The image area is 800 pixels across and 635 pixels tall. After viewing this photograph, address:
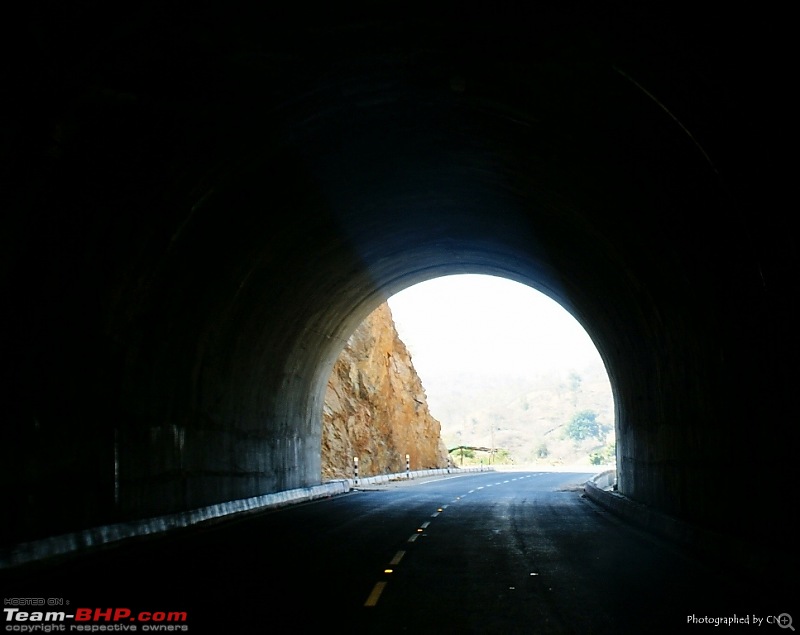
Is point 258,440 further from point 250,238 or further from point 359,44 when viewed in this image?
point 359,44

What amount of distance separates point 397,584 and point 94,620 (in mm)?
3411

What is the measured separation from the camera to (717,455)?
45.1ft

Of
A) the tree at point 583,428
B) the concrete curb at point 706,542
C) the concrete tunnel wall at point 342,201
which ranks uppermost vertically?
the tree at point 583,428

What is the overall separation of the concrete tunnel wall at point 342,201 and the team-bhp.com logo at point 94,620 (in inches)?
141

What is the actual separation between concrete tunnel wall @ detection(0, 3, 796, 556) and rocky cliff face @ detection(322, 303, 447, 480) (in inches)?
1019

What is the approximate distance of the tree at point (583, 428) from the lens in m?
164

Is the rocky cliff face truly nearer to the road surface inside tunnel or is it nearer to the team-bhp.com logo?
the road surface inside tunnel

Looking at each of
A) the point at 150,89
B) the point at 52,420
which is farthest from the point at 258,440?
the point at 150,89

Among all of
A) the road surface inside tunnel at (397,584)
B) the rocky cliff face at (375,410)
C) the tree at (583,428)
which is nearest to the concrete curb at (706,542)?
the road surface inside tunnel at (397,584)

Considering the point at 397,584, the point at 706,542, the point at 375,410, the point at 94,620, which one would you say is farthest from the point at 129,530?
the point at 375,410

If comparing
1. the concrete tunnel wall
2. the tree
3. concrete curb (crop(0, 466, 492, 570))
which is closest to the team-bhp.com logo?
concrete curb (crop(0, 466, 492, 570))

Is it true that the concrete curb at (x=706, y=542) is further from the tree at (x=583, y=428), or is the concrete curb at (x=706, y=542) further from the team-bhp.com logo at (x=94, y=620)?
the tree at (x=583, y=428)

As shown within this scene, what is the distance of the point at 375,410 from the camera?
51.2m

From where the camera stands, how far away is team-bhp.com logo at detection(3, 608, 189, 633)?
8102mm
